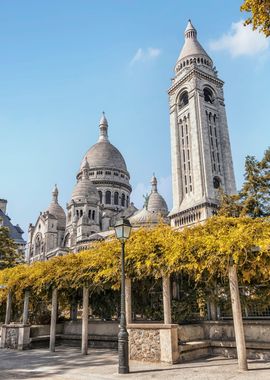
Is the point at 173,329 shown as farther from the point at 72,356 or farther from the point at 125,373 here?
the point at 72,356

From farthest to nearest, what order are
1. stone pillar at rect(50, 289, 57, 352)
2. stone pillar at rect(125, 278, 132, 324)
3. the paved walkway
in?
stone pillar at rect(50, 289, 57, 352)
stone pillar at rect(125, 278, 132, 324)
the paved walkway

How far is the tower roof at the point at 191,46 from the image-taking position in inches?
2421

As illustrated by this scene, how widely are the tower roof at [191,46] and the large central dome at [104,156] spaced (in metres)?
32.1

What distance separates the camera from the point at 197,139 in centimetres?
5344

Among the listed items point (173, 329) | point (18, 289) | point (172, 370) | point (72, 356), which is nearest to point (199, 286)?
point (173, 329)

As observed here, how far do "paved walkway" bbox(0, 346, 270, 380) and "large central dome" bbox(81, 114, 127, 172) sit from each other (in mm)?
72889

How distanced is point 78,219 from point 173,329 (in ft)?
184

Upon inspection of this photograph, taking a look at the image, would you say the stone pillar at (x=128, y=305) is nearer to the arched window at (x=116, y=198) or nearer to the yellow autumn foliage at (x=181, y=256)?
the yellow autumn foliage at (x=181, y=256)

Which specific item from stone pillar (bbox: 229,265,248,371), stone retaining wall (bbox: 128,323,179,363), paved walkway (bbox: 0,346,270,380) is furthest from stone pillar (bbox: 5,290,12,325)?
stone pillar (bbox: 229,265,248,371)

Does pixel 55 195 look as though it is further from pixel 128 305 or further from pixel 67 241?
pixel 128 305

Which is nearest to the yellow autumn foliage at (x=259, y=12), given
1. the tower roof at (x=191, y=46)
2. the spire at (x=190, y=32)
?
the tower roof at (x=191, y=46)

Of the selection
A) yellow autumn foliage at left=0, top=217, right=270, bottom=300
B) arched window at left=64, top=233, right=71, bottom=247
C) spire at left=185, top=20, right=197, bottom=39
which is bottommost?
yellow autumn foliage at left=0, top=217, right=270, bottom=300

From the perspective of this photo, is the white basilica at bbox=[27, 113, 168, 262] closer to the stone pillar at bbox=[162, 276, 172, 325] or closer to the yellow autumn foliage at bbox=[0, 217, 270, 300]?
the yellow autumn foliage at bbox=[0, 217, 270, 300]

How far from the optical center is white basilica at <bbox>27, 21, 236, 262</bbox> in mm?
51500
